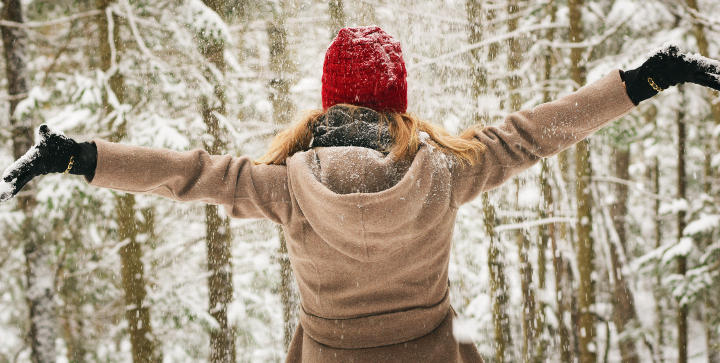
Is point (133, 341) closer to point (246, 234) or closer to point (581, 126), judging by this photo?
point (246, 234)

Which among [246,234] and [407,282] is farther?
[246,234]

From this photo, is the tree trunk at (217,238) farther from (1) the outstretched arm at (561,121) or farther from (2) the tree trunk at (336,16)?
(1) the outstretched arm at (561,121)

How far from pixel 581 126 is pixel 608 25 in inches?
225

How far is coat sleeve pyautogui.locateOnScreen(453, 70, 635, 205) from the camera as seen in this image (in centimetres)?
162

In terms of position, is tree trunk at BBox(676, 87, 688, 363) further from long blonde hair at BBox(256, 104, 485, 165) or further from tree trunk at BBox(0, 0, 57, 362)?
tree trunk at BBox(0, 0, 57, 362)

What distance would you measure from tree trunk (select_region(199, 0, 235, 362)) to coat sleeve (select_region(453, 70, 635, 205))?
201 inches

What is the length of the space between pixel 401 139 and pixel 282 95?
20.2 feet

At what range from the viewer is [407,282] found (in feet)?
5.48

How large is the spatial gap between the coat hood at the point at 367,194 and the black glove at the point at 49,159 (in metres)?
0.60

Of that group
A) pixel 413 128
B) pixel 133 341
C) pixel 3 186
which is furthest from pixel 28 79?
pixel 413 128

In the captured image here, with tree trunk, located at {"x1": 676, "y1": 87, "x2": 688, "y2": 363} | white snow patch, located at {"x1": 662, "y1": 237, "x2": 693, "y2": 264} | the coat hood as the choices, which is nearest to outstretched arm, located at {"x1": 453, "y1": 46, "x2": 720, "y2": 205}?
the coat hood

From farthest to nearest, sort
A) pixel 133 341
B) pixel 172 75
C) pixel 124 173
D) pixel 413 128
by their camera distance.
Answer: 1. pixel 133 341
2. pixel 172 75
3. pixel 413 128
4. pixel 124 173

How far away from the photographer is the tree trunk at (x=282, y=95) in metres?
6.95

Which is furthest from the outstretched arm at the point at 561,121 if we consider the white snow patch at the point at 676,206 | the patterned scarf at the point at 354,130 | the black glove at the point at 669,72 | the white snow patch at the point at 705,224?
the white snow patch at the point at 676,206
